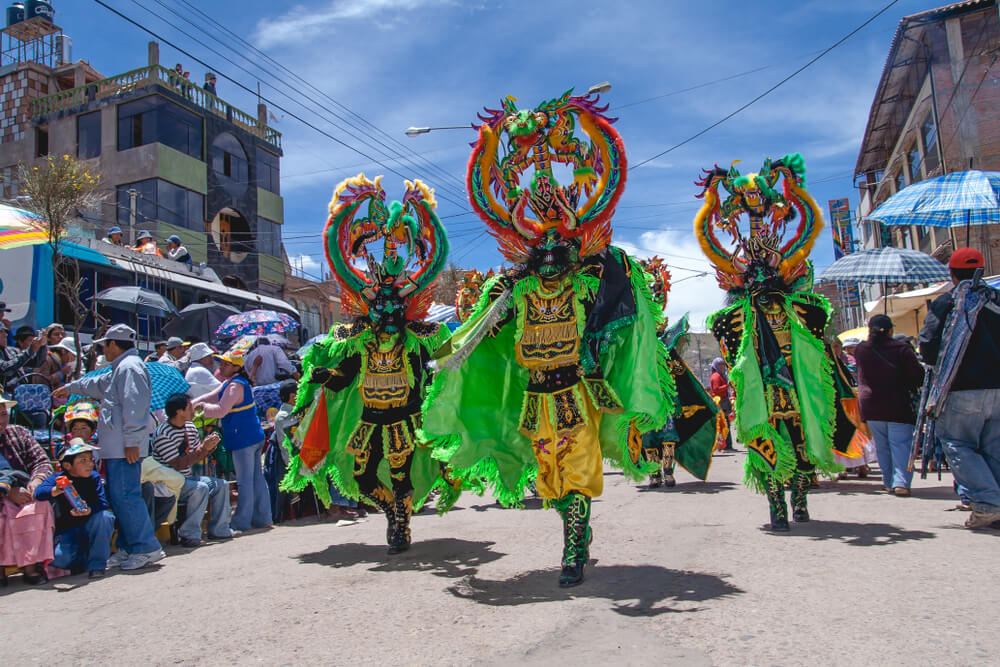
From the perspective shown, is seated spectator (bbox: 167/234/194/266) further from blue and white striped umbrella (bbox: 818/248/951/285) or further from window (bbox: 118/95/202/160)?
blue and white striped umbrella (bbox: 818/248/951/285)

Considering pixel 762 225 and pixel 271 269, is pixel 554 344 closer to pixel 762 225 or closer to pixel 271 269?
pixel 762 225

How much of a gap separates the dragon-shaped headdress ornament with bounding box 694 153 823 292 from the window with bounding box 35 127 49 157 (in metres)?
28.5

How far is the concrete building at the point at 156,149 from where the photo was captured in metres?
24.5

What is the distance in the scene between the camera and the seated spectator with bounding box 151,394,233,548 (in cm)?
579

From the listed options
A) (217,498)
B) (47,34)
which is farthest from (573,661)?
(47,34)

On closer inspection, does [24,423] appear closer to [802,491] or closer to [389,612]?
[389,612]


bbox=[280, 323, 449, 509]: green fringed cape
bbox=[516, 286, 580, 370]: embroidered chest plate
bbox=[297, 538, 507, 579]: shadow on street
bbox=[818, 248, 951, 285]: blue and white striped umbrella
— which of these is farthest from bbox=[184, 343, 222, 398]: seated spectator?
bbox=[818, 248, 951, 285]: blue and white striped umbrella

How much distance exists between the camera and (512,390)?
437 cm

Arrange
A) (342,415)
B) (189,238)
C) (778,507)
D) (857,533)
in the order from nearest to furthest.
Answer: (857,533)
(778,507)
(342,415)
(189,238)

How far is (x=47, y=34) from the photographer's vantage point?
2758 centimetres

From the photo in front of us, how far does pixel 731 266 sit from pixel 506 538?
8.74 ft

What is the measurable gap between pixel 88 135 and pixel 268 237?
7158 millimetres

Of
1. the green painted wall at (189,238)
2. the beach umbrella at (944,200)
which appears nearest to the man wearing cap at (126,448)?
the beach umbrella at (944,200)

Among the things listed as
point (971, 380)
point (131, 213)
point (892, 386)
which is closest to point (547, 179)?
point (971, 380)
